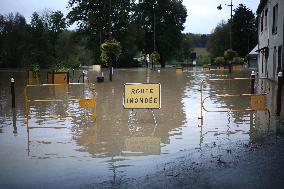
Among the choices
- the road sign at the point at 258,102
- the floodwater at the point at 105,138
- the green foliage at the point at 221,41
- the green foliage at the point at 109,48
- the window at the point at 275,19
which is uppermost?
the green foliage at the point at 221,41

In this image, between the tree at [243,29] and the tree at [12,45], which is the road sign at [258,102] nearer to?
the tree at [243,29]

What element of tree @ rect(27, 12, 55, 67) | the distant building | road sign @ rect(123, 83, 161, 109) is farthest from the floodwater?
tree @ rect(27, 12, 55, 67)

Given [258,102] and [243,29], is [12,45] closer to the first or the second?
[243,29]

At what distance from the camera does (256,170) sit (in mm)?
6570

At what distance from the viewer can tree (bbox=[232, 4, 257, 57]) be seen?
3132 inches

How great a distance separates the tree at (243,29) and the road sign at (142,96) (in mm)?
71482

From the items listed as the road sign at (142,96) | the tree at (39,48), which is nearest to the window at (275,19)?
the road sign at (142,96)

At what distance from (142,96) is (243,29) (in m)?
73.2

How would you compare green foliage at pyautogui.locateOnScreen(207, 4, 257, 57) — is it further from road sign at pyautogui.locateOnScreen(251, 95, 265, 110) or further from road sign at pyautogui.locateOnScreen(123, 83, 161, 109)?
road sign at pyautogui.locateOnScreen(123, 83, 161, 109)

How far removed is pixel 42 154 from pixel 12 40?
79621mm

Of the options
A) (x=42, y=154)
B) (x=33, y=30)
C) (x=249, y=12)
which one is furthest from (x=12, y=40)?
(x=42, y=154)

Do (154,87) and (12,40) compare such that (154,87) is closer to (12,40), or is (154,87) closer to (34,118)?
(34,118)

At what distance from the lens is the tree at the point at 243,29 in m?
79.6

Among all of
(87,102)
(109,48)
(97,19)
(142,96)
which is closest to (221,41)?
(97,19)
